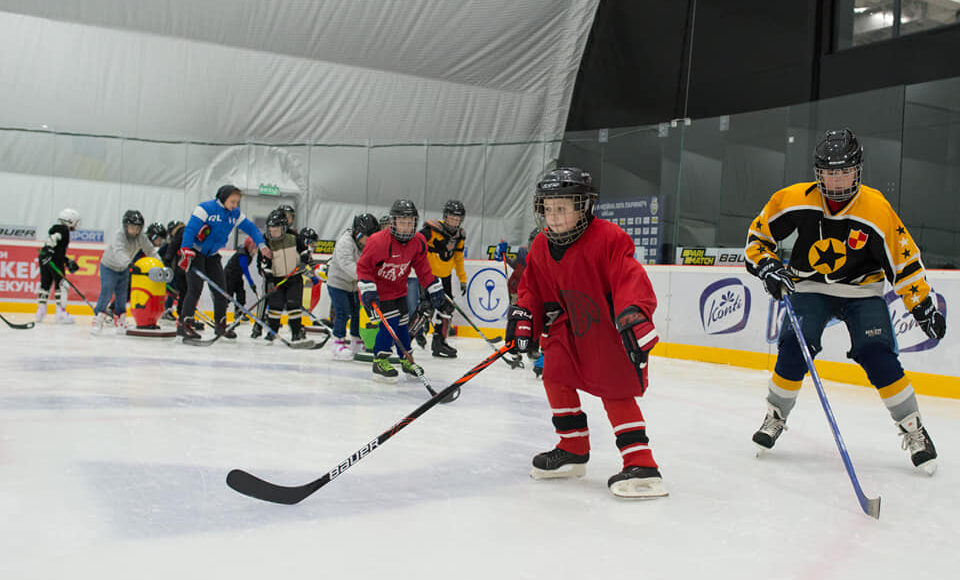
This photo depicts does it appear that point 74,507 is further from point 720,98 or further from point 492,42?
point 492,42

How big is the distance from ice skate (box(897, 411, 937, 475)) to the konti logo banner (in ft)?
11.2

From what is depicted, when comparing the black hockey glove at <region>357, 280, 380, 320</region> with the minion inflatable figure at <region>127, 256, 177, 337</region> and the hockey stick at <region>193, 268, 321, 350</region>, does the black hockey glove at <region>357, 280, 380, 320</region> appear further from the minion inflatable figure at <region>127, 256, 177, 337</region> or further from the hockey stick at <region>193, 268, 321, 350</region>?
the minion inflatable figure at <region>127, 256, 177, 337</region>

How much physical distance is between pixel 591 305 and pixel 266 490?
107 centimetres

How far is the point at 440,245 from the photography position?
655cm

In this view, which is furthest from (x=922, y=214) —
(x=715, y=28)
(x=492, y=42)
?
(x=492, y=42)

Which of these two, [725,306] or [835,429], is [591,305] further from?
[725,306]

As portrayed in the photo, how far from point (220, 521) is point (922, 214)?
6.41 metres

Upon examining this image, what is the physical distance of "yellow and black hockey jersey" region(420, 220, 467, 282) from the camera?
652 cm

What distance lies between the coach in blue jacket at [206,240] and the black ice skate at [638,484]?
4615mm

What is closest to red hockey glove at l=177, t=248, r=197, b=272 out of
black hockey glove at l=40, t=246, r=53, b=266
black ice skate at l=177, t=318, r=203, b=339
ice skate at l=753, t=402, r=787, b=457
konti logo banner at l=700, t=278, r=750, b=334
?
black ice skate at l=177, t=318, r=203, b=339

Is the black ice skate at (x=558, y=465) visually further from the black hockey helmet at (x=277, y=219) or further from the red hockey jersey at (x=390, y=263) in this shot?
the black hockey helmet at (x=277, y=219)

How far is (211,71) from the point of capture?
12.6m

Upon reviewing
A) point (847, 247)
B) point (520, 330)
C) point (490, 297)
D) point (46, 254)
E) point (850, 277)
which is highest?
point (847, 247)

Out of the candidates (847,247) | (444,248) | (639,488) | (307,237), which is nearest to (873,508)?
(639,488)
